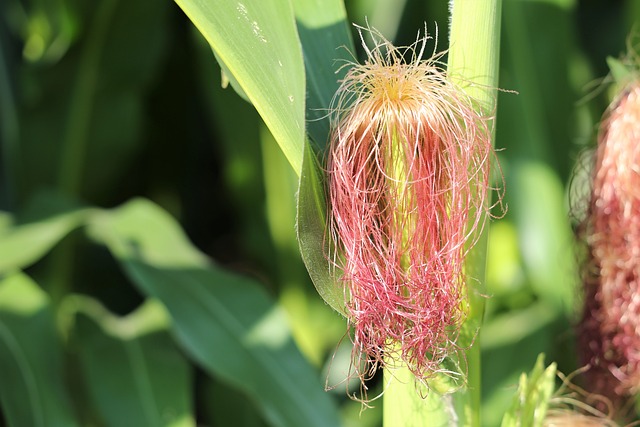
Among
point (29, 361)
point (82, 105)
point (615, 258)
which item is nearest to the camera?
point (615, 258)

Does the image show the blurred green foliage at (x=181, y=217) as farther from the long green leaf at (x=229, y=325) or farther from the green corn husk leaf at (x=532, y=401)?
the green corn husk leaf at (x=532, y=401)

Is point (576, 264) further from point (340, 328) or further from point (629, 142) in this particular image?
point (340, 328)

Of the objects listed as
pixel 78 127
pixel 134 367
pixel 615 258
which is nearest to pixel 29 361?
pixel 134 367

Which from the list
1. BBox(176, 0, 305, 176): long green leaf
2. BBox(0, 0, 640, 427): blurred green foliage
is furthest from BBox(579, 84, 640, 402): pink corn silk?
BBox(176, 0, 305, 176): long green leaf

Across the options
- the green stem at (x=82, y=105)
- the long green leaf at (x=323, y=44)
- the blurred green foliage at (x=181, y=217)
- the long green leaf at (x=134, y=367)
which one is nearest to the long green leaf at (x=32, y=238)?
the blurred green foliage at (x=181, y=217)

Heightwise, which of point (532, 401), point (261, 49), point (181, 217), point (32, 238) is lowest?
point (181, 217)

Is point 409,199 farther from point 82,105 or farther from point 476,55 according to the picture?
point 82,105

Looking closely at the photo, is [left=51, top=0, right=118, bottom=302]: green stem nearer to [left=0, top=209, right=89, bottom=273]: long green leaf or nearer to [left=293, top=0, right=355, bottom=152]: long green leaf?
[left=0, top=209, right=89, bottom=273]: long green leaf
